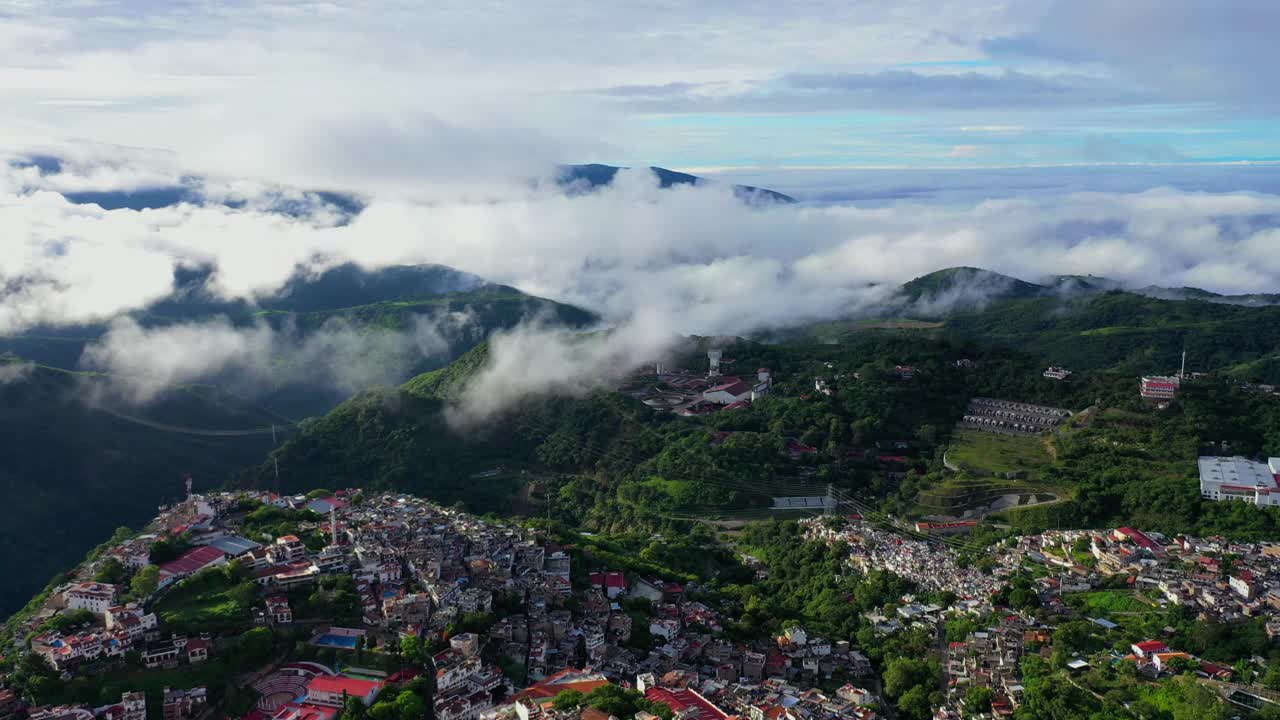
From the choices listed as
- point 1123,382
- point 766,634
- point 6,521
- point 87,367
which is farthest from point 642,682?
point 87,367

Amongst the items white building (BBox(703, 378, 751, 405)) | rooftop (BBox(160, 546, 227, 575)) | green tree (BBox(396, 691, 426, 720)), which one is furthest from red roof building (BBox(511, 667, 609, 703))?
white building (BBox(703, 378, 751, 405))

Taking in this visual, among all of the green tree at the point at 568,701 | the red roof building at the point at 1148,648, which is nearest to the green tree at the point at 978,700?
the red roof building at the point at 1148,648

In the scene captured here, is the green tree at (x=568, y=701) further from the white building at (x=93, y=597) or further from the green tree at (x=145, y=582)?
the white building at (x=93, y=597)

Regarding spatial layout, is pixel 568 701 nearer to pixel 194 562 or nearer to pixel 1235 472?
pixel 194 562

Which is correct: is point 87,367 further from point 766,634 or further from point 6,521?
point 766,634

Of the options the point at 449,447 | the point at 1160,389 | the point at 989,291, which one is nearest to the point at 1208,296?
the point at 989,291

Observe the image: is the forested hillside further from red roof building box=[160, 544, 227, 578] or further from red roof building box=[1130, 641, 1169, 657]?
red roof building box=[160, 544, 227, 578]
